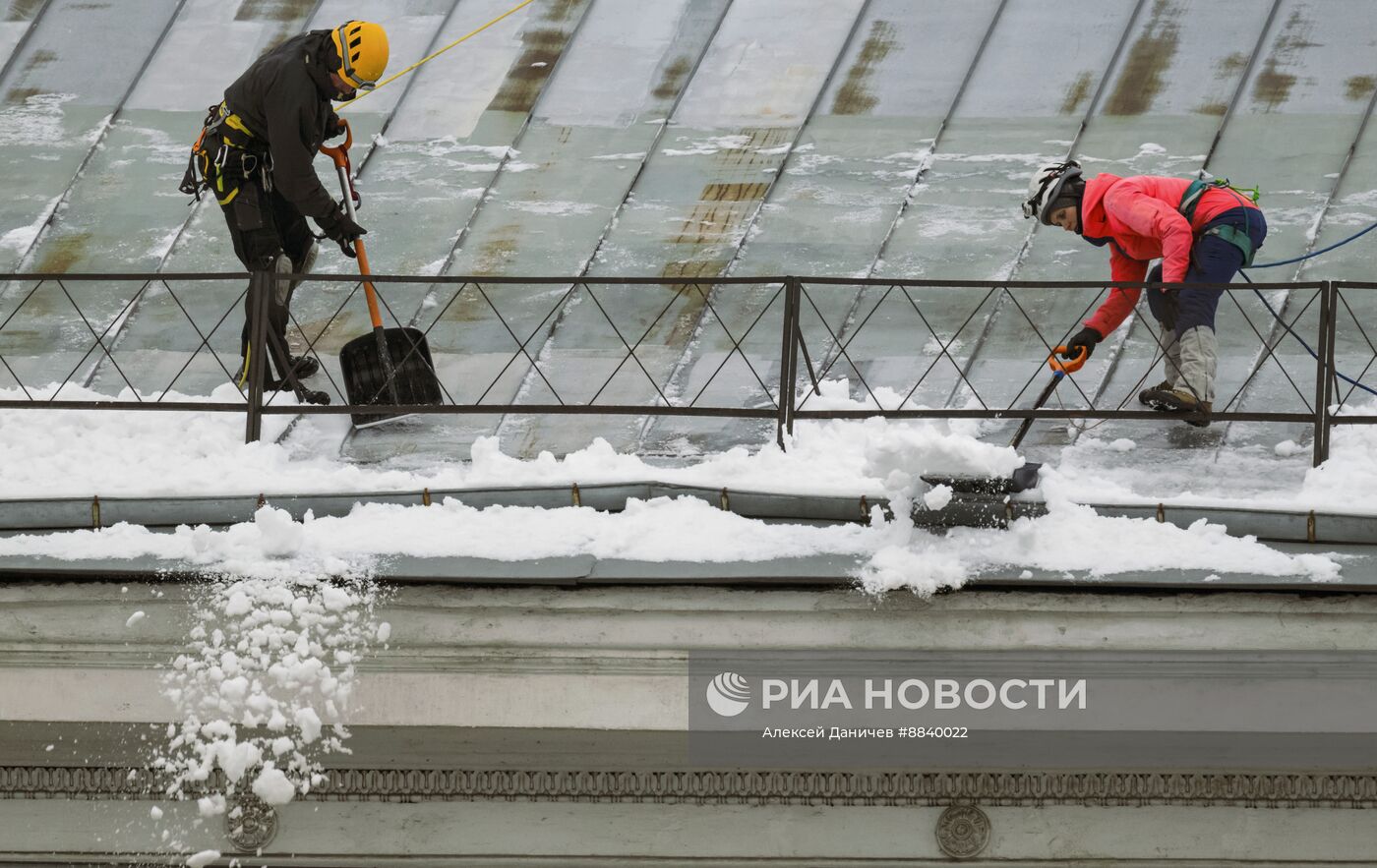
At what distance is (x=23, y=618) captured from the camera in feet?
20.8

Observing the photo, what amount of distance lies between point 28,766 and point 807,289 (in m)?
3.94

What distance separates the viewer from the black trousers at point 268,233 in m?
8.11

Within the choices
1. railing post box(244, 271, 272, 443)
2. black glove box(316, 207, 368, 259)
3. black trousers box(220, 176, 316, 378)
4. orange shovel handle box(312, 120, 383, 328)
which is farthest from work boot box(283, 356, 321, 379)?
railing post box(244, 271, 272, 443)

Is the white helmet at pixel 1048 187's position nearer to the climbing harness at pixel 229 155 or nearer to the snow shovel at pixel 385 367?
the snow shovel at pixel 385 367

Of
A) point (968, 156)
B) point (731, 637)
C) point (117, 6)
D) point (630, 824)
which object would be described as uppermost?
point (117, 6)

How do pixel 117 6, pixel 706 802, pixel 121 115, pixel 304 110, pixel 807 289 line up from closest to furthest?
pixel 706 802
pixel 304 110
pixel 807 289
pixel 121 115
pixel 117 6

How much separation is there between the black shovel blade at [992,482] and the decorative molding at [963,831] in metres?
1.20

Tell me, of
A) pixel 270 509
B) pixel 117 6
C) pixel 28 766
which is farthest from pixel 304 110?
pixel 117 6

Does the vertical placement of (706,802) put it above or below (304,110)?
below

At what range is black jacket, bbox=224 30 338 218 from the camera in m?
7.72

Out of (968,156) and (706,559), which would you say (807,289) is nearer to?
(968,156)

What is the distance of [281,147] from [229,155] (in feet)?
1.25

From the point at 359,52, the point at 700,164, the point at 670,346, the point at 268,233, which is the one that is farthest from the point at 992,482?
the point at 700,164

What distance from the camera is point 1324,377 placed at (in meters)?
6.88
